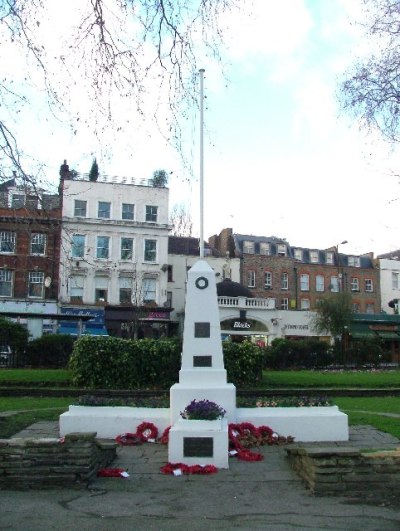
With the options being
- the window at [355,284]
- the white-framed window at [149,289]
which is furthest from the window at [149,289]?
the window at [355,284]

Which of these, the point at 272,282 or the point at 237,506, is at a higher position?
the point at 272,282

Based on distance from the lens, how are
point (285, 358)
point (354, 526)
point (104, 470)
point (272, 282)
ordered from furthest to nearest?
point (272, 282), point (285, 358), point (104, 470), point (354, 526)

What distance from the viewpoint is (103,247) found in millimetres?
46406

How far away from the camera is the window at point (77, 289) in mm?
44562

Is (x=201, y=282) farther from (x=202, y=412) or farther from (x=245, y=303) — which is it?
(x=245, y=303)

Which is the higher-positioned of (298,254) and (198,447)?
(298,254)

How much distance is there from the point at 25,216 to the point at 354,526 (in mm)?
7186

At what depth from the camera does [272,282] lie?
56.4 meters

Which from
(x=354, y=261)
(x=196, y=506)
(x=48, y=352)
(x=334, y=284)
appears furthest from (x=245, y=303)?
(x=196, y=506)

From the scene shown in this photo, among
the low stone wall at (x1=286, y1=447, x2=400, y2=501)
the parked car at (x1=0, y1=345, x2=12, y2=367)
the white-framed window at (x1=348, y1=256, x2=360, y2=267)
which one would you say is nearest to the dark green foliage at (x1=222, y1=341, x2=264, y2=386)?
the parked car at (x1=0, y1=345, x2=12, y2=367)

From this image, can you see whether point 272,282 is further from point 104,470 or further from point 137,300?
point 104,470

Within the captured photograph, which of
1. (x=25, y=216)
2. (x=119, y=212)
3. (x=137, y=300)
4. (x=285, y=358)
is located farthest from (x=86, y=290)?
(x=25, y=216)

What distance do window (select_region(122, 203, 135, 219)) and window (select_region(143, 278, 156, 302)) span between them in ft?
17.7

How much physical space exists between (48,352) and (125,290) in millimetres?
18902
